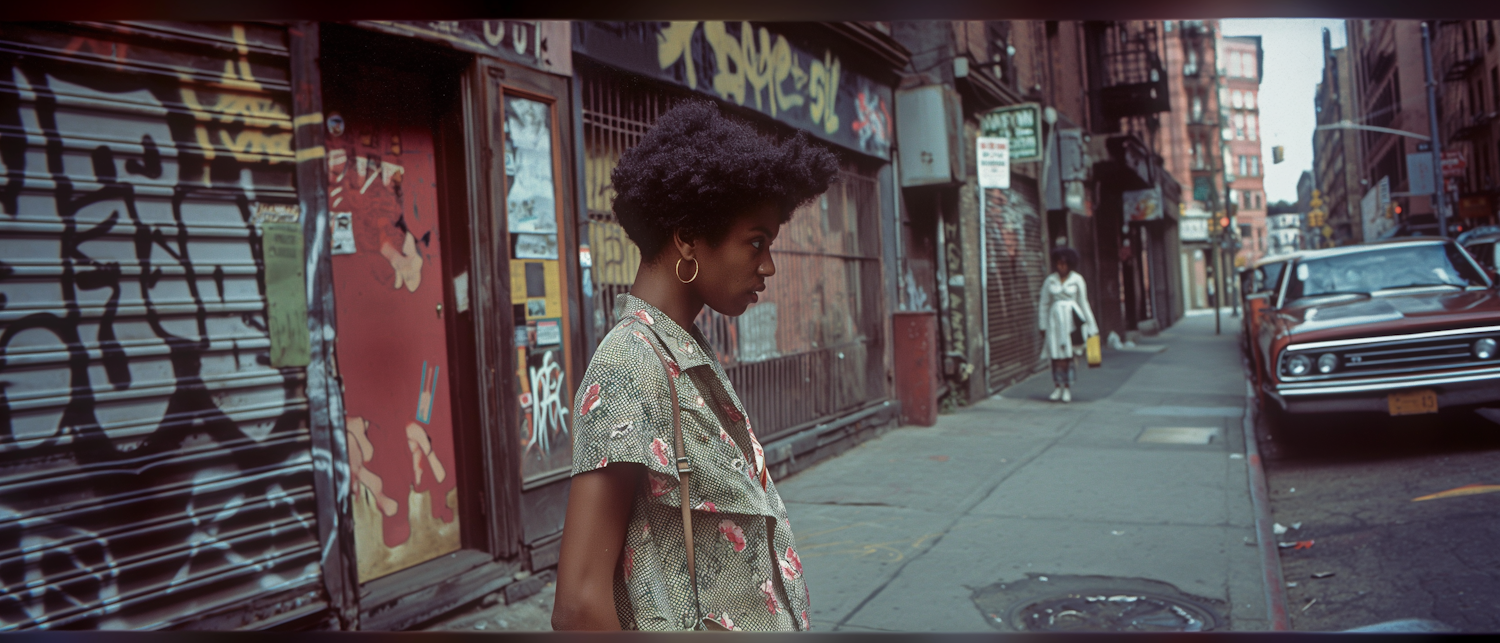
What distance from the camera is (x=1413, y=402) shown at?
24.3 feet

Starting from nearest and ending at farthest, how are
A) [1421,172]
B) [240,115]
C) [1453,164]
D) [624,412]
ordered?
[624,412] → [240,115] → [1453,164] → [1421,172]

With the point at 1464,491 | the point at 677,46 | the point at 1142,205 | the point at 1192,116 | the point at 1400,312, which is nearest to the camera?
the point at 1464,491

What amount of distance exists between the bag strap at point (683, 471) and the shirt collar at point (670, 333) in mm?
39

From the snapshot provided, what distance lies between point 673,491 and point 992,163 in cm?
1223

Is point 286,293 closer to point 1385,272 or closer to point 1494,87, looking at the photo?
point 1385,272

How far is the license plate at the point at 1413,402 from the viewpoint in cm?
736

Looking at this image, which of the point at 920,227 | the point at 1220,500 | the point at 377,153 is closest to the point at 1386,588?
Result: the point at 1220,500

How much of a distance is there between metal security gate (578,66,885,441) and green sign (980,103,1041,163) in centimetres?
444

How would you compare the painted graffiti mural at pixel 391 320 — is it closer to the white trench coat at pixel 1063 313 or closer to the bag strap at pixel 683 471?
→ the bag strap at pixel 683 471

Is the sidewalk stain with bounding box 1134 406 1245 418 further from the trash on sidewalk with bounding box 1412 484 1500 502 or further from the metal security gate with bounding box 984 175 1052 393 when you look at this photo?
the trash on sidewalk with bounding box 1412 484 1500 502

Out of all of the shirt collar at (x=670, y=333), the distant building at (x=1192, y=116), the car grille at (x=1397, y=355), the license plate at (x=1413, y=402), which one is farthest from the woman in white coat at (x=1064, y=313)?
the distant building at (x=1192, y=116)

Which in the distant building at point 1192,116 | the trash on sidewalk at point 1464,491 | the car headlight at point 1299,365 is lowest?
the trash on sidewalk at point 1464,491

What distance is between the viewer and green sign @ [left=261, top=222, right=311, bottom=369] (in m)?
3.93

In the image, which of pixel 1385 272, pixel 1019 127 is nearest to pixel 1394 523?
pixel 1385 272
